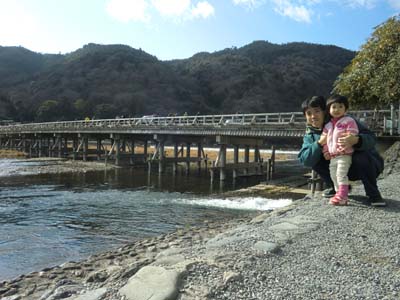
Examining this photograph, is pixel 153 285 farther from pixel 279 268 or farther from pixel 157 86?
pixel 157 86

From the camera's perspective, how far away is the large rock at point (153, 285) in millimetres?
3375

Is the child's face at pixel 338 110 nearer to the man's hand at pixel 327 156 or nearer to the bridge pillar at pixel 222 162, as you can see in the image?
the man's hand at pixel 327 156

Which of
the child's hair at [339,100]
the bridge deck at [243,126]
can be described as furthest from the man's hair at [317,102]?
the bridge deck at [243,126]

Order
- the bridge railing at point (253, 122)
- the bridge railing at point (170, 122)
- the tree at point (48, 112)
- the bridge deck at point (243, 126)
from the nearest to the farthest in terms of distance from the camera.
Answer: the bridge railing at point (253, 122) → the bridge deck at point (243, 126) → the bridge railing at point (170, 122) → the tree at point (48, 112)

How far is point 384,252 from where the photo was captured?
164 inches

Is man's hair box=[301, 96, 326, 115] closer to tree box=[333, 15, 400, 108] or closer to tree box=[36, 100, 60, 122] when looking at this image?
tree box=[333, 15, 400, 108]

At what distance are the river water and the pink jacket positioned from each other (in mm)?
6253

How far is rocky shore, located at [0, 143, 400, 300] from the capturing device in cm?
336

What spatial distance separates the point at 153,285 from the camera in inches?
142

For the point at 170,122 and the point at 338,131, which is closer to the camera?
the point at 338,131

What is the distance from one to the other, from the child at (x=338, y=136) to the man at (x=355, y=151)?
10 cm

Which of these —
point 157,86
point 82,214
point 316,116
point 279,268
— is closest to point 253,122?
point 82,214

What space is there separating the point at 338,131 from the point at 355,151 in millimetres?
472

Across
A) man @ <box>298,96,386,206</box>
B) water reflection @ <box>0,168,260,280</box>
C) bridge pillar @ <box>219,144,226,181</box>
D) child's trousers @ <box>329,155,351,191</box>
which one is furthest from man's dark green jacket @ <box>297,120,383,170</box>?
bridge pillar @ <box>219,144,226,181</box>
